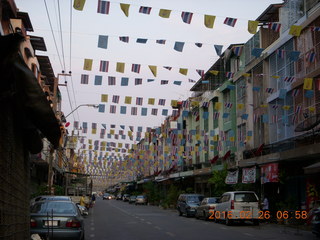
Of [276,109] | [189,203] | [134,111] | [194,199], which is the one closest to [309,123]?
[276,109]

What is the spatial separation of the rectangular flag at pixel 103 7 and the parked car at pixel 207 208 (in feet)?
56.8

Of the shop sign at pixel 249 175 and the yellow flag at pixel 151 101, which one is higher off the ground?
the yellow flag at pixel 151 101

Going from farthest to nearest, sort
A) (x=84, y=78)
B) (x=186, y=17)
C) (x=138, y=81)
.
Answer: (x=138, y=81), (x=84, y=78), (x=186, y=17)

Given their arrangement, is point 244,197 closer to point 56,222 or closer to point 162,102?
point 162,102

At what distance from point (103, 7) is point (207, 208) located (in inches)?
707

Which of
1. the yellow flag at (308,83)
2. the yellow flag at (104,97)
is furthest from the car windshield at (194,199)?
the yellow flag at (308,83)

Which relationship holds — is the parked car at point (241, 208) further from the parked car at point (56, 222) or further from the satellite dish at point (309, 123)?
the parked car at point (56, 222)

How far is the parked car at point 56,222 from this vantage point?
525 inches

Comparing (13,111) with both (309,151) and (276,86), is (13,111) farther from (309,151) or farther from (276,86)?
(276,86)

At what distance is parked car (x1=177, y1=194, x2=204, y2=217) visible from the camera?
118ft

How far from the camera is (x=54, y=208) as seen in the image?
1430 cm

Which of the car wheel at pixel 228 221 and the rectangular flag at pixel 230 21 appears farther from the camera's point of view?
the car wheel at pixel 228 221

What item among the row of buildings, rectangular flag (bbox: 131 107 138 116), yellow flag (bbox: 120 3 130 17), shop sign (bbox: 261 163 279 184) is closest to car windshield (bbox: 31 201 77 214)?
yellow flag (bbox: 120 3 130 17)

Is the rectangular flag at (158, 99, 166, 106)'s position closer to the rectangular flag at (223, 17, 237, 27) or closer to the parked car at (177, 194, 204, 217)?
the parked car at (177, 194, 204, 217)
